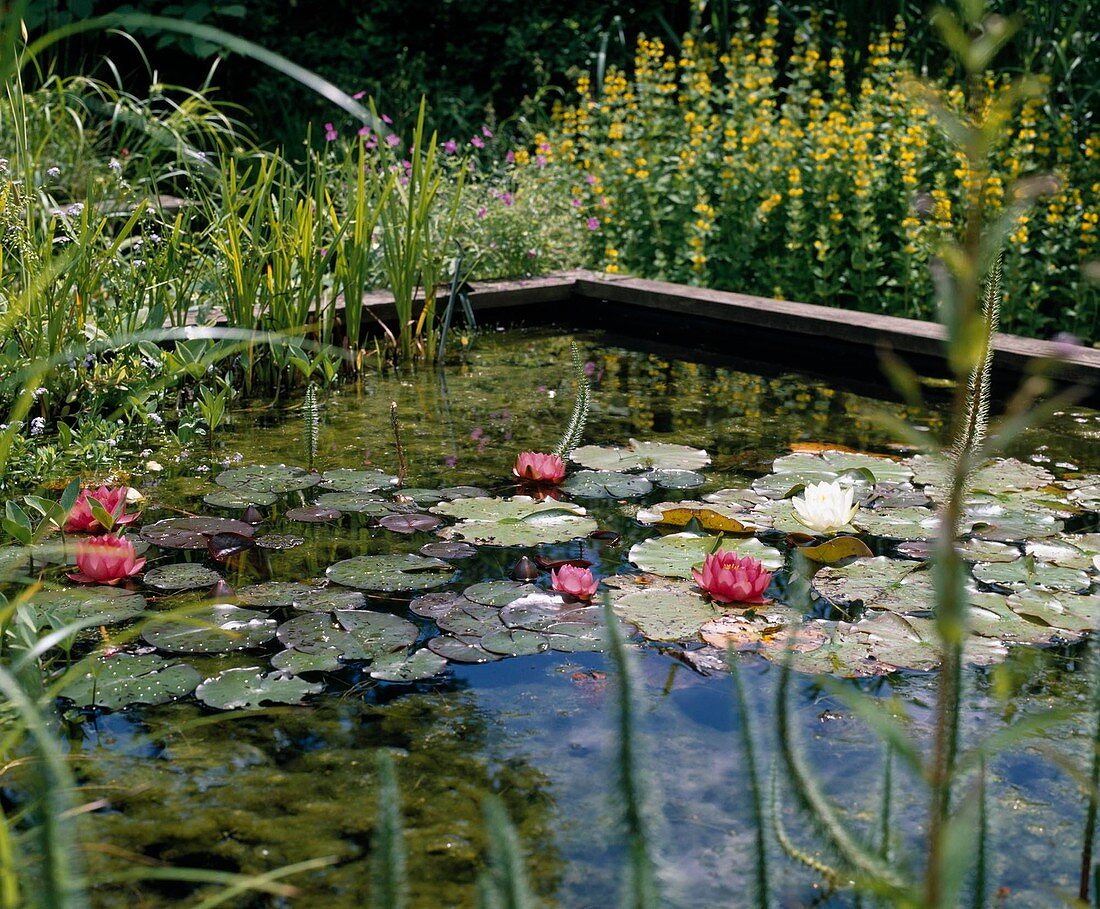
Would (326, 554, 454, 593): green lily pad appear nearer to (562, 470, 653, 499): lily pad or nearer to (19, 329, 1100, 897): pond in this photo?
(19, 329, 1100, 897): pond

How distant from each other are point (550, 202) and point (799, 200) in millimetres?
1211

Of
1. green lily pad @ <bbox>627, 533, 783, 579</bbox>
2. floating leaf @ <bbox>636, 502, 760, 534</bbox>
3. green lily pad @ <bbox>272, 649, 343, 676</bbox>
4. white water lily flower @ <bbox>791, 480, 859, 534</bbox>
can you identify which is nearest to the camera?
green lily pad @ <bbox>272, 649, 343, 676</bbox>

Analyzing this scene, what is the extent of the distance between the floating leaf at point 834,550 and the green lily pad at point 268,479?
1112 millimetres

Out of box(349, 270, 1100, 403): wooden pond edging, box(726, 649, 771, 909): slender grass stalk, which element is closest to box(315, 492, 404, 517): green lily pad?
box(726, 649, 771, 909): slender grass stalk

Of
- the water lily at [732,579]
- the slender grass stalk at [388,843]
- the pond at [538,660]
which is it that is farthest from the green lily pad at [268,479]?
the slender grass stalk at [388,843]

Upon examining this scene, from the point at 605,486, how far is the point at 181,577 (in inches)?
38.0

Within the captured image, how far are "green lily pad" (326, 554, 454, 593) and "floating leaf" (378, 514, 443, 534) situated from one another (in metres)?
0.12

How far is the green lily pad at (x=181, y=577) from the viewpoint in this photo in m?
2.16

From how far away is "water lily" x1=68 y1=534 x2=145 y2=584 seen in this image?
2090 mm

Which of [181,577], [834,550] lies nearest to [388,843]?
[181,577]

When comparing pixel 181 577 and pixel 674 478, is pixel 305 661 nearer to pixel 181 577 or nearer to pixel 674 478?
pixel 181 577

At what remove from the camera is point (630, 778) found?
88cm

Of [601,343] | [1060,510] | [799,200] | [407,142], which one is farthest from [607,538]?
[407,142]

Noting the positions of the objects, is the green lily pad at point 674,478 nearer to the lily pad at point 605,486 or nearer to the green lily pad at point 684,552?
the lily pad at point 605,486
